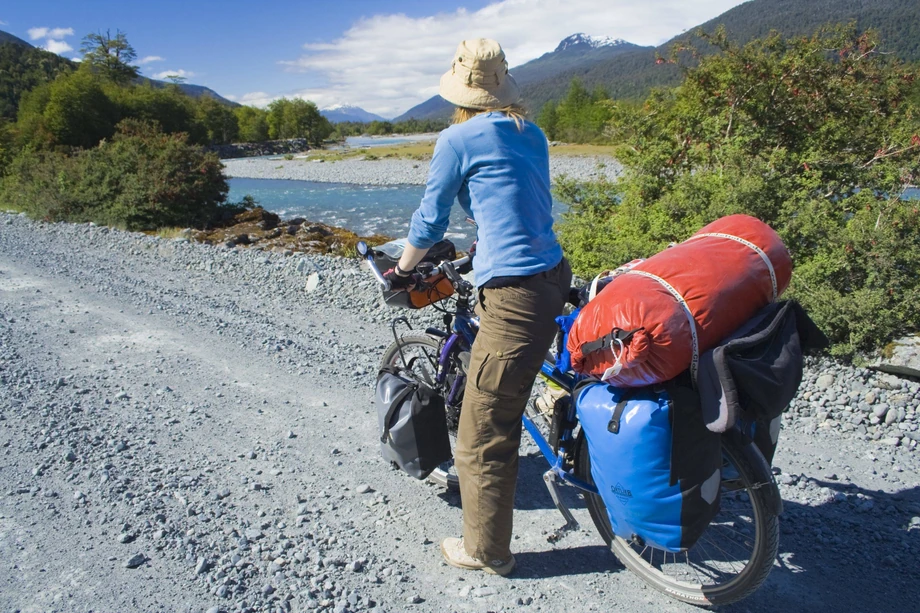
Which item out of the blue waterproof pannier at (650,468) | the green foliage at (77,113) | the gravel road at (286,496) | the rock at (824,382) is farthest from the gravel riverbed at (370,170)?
the blue waterproof pannier at (650,468)

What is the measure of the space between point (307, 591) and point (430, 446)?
2.82ft

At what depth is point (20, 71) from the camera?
3999 inches

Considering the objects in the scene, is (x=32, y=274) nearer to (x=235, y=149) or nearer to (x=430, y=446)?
(x=430, y=446)

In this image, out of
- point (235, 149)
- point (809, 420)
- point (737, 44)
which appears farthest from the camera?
point (235, 149)

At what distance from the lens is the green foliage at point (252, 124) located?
327 feet

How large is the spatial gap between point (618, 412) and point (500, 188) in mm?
961

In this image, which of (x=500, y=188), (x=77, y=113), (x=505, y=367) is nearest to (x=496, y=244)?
(x=500, y=188)

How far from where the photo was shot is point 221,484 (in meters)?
3.39

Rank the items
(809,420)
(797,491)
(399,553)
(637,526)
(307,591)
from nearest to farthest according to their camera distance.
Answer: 1. (637,526)
2. (307,591)
3. (399,553)
4. (797,491)
5. (809,420)

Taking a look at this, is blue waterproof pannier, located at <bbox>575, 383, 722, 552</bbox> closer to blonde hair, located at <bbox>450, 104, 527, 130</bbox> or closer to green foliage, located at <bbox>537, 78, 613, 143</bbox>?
blonde hair, located at <bbox>450, 104, 527, 130</bbox>

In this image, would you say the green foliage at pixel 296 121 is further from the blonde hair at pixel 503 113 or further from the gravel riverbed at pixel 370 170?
the blonde hair at pixel 503 113

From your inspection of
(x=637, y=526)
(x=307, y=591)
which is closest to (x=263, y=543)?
(x=307, y=591)

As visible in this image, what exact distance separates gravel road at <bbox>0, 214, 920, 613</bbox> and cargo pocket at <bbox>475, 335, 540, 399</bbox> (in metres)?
0.92

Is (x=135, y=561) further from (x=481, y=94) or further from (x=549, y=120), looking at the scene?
(x=549, y=120)
